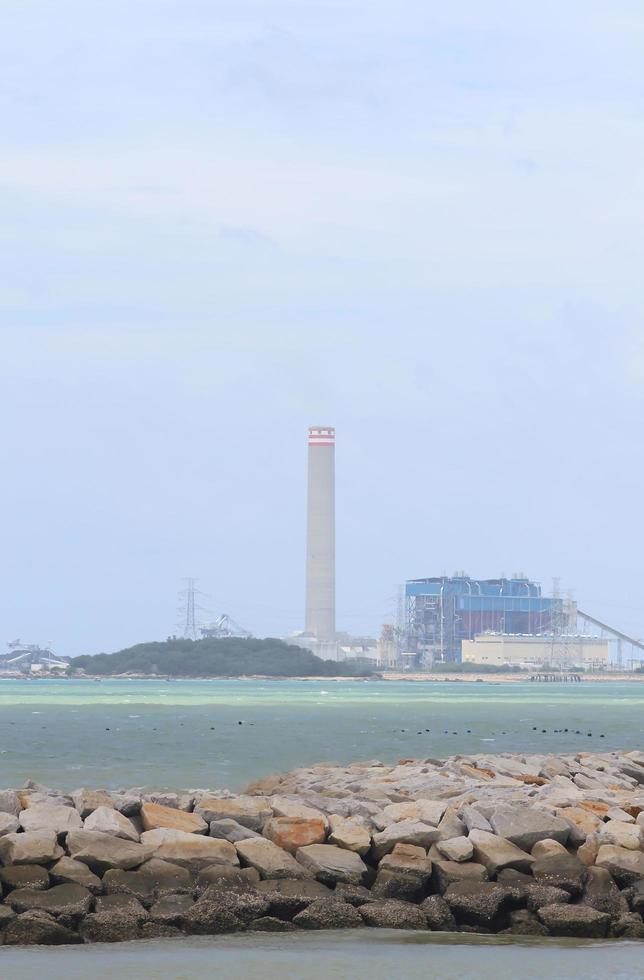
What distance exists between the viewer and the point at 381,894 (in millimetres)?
12750

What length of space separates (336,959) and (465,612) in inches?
7199

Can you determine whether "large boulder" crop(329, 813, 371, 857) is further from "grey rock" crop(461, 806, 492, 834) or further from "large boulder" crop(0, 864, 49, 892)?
"large boulder" crop(0, 864, 49, 892)

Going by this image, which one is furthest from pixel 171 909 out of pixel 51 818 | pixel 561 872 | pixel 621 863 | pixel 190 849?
pixel 621 863

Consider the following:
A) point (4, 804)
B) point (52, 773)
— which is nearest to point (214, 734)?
point (52, 773)

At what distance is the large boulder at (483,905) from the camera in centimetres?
1230

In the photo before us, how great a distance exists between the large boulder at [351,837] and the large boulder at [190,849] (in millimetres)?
914

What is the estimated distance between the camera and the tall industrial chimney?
149 metres

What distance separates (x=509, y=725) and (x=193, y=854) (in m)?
40.2

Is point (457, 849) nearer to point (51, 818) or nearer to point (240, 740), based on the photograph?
point (51, 818)

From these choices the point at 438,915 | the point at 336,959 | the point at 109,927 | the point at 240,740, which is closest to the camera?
the point at 336,959

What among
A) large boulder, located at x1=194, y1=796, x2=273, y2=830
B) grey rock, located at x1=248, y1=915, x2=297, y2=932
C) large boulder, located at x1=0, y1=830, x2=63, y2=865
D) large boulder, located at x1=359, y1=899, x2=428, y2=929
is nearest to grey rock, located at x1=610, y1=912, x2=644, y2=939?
large boulder, located at x1=359, y1=899, x2=428, y2=929

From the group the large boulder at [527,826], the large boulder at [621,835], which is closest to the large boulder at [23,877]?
the large boulder at [527,826]

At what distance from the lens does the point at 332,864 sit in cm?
1300

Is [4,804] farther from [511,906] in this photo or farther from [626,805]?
[626,805]
